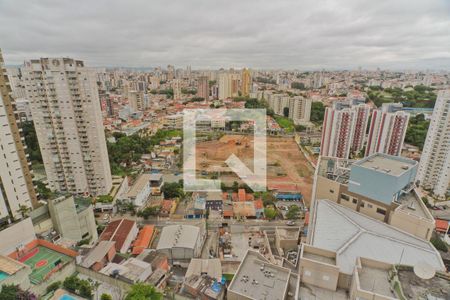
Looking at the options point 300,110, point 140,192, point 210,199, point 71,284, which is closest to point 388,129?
point 210,199

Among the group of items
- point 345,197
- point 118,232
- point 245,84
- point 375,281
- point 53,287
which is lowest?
point 118,232

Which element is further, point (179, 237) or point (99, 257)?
point (179, 237)

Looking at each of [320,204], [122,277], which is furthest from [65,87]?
[320,204]

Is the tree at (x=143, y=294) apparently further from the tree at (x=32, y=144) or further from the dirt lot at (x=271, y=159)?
the tree at (x=32, y=144)

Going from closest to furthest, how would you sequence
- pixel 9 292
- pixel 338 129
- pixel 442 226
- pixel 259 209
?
pixel 9 292 < pixel 442 226 < pixel 259 209 < pixel 338 129

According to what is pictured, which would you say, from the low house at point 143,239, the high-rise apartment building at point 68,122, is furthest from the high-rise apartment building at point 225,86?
the low house at point 143,239

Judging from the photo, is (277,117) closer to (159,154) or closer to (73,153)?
(159,154)

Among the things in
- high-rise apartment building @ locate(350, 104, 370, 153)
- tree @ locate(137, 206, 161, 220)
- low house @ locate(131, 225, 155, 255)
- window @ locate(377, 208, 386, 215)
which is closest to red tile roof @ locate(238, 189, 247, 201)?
tree @ locate(137, 206, 161, 220)

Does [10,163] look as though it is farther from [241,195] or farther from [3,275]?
[241,195]
